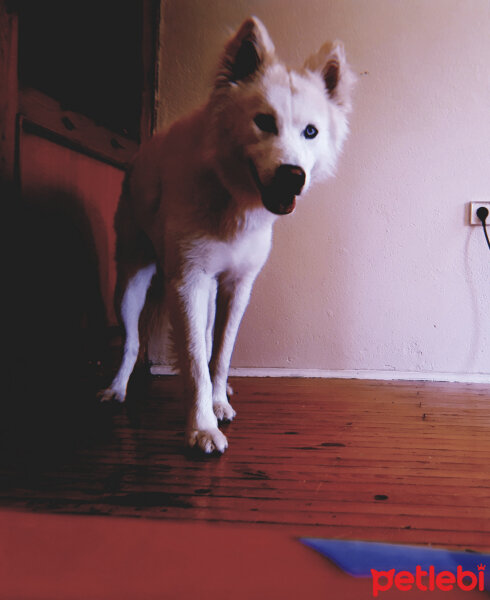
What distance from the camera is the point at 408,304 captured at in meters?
2.30

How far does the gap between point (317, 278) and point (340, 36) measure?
124cm

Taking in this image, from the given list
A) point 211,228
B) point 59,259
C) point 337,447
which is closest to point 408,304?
point 337,447

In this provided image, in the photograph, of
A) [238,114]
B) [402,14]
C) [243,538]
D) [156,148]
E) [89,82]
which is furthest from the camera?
[402,14]

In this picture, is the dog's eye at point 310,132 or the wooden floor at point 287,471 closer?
the wooden floor at point 287,471

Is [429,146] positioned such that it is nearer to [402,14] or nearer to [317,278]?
[402,14]

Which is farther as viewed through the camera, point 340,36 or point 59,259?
point 340,36

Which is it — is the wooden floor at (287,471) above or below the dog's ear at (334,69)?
below

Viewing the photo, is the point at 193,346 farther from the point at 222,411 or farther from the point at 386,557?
the point at 386,557

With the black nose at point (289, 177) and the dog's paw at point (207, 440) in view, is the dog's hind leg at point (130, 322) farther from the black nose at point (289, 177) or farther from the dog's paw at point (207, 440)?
the black nose at point (289, 177)

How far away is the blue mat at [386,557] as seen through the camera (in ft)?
2.16

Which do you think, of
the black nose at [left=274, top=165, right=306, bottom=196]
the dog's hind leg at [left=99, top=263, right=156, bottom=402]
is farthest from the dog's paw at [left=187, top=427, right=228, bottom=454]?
the black nose at [left=274, top=165, right=306, bottom=196]

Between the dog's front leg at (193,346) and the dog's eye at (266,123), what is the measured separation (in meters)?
0.45

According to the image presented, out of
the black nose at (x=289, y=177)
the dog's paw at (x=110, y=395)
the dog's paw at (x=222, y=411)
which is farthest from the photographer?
the dog's paw at (x=110, y=395)

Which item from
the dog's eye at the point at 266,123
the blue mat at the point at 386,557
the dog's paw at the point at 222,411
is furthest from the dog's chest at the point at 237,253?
the blue mat at the point at 386,557
